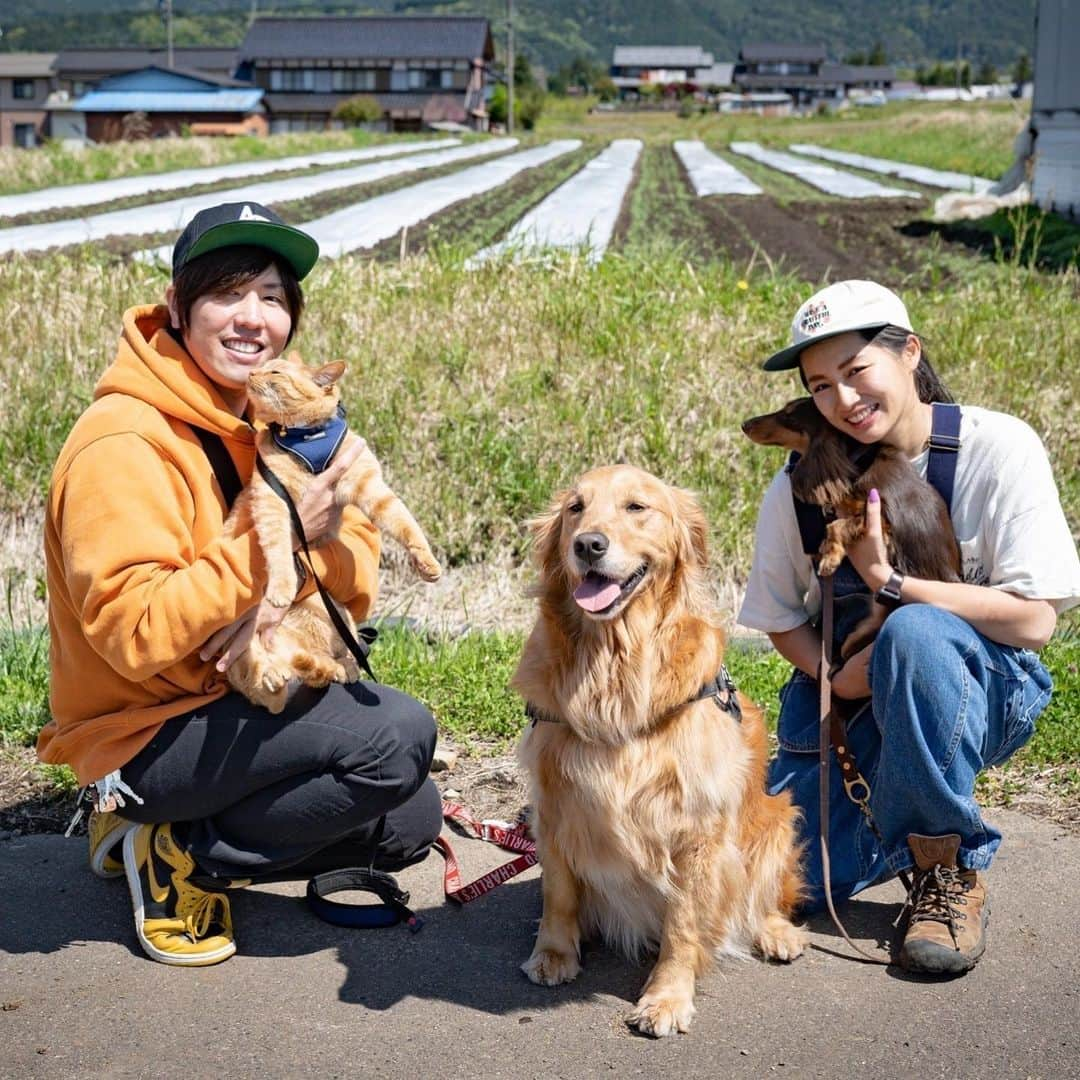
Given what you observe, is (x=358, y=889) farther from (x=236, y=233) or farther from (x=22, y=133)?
(x=22, y=133)

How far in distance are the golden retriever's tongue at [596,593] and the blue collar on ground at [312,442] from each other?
0.67 meters

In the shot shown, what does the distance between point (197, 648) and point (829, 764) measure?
1.71 m

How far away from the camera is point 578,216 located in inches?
666

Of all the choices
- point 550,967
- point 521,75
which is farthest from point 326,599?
point 521,75

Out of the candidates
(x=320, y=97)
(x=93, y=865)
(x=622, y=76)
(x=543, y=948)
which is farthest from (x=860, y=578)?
(x=622, y=76)

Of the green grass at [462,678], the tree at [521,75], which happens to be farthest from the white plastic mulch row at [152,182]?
the tree at [521,75]

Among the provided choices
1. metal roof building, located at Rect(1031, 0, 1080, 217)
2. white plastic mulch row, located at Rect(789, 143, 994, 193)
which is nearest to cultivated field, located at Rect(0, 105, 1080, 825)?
metal roof building, located at Rect(1031, 0, 1080, 217)

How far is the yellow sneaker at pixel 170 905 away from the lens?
3.13 m

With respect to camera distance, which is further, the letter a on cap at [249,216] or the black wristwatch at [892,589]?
the black wristwatch at [892,589]

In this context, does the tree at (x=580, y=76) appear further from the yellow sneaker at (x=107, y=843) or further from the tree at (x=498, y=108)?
the yellow sneaker at (x=107, y=843)

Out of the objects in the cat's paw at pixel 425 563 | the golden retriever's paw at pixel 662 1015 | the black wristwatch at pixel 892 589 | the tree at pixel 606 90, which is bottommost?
the golden retriever's paw at pixel 662 1015

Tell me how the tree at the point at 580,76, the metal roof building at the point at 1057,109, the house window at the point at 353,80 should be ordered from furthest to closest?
the tree at the point at 580,76 < the house window at the point at 353,80 < the metal roof building at the point at 1057,109

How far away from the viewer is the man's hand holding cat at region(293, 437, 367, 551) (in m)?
3.01

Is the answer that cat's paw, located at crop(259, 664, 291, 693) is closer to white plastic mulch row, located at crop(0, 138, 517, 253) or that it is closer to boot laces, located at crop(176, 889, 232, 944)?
boot laces, located at crop(176, 889, 232, 944)
